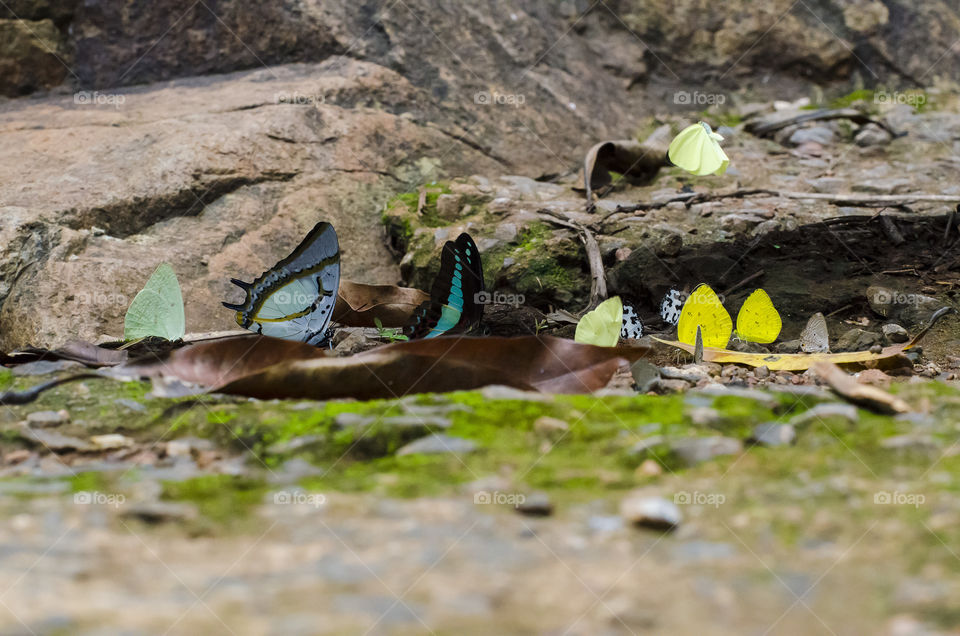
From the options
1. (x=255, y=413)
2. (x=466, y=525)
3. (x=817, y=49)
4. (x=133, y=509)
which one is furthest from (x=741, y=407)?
(x=817, y=49)

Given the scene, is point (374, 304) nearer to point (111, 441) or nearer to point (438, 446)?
point (111, 441)

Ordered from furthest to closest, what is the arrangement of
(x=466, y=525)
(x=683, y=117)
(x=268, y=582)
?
(x=683, y=117) < (x=466, y=525) < (x=268, y=582)

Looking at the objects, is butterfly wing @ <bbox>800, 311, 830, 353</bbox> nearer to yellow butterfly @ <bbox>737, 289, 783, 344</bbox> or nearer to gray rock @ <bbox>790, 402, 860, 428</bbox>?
yellow butterfly @ <bbox>737, 289, 783, 344</bbox>

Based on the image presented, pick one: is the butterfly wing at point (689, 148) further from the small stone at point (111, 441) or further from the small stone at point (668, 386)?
the small stone at point (111, 441)

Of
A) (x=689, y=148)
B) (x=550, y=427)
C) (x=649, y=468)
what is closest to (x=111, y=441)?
(x=550, y=427)

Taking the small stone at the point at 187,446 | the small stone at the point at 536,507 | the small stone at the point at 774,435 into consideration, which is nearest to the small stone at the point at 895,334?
the small stone at the point at 774,435

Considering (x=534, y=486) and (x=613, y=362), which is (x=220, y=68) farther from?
(x=534, y=486)
